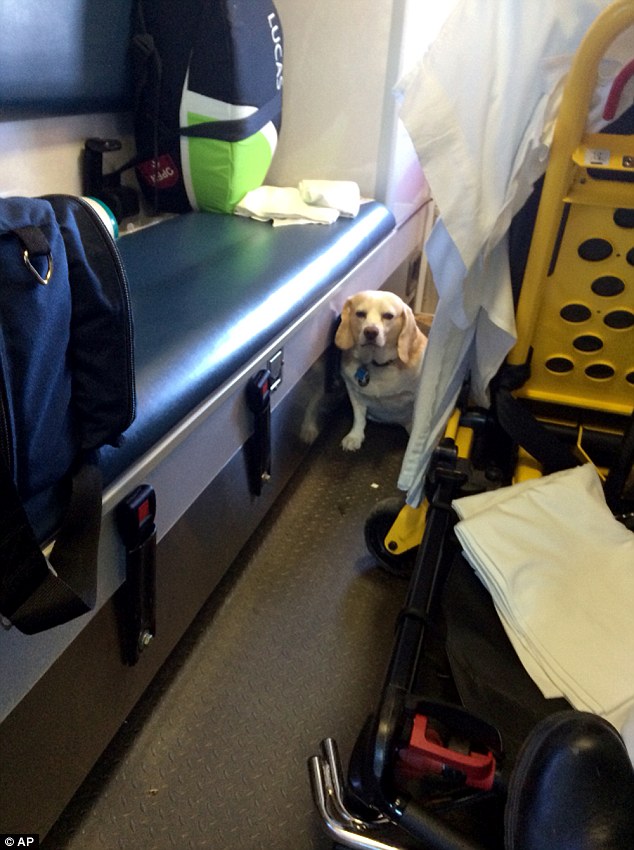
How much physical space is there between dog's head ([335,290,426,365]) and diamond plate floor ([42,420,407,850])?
1.25 ft

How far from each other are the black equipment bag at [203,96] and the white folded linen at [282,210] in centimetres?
3

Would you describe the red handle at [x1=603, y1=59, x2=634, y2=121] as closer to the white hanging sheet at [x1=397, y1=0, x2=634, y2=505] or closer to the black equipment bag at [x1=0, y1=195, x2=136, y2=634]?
the white hanging sheet at [x1=397, y1=0, x2=634, y2=505]

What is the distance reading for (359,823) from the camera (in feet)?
2.12

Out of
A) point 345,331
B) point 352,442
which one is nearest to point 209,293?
point 345,331

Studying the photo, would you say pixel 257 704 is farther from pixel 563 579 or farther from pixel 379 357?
pixel 379 357

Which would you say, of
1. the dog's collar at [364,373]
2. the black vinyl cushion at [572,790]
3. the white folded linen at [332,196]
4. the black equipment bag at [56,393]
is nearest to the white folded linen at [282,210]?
the white folded linen at [332,196]

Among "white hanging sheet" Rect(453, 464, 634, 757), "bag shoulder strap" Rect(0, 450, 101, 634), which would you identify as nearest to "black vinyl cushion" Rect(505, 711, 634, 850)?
"white hanging sheet" Rect(453, 464, 634, 757)

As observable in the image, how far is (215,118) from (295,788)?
1.29 metres

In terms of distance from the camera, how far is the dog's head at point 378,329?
1.36 meters

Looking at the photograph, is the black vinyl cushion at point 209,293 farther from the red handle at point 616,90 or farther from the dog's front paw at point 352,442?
the red handle at point 616,90

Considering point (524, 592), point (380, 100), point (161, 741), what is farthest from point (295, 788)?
point (380, 100)

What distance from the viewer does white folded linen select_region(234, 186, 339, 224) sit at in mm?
1422

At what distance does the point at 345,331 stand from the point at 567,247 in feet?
1.90

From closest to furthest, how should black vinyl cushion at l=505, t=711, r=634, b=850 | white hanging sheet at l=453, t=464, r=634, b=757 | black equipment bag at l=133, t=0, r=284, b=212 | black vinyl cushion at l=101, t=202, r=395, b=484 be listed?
1. black vinyl cushion at l=505, t=711, r=634, b=850
2. white hanging sheet at l=453, t=464, r=634, b=757
3. black vinyl cushion at l=101, t=202, r=395, b=484
4. black equipment bag at l=133, t=0, r=284, b=212
